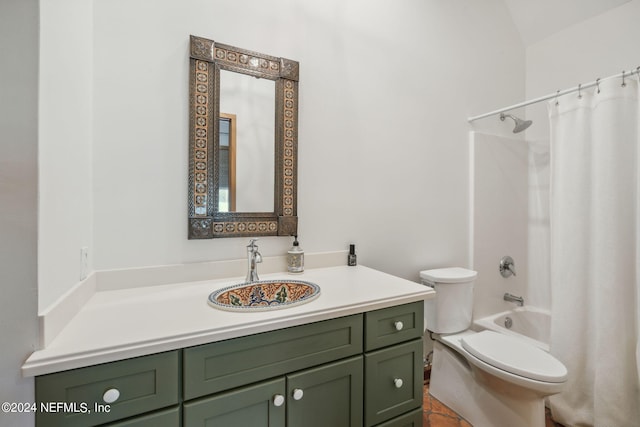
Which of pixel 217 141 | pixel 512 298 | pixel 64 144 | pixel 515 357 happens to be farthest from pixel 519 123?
pixel 64 144

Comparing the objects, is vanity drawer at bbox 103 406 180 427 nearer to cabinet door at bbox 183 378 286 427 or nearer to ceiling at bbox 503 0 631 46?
cabinet door at bbox 183 378 286 427

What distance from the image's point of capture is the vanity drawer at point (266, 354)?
0.88 metres

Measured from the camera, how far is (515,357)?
4.98 ft

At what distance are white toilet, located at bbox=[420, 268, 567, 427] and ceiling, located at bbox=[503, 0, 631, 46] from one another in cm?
212

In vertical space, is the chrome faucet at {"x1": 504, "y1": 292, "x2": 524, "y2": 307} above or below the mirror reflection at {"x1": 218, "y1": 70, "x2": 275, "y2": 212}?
below

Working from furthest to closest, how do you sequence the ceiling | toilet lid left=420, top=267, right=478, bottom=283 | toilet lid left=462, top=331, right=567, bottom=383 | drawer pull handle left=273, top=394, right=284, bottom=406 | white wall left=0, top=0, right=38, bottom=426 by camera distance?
the ceiling → toilet lid left=420, top=267, right=478, bottom=283 → toilet lid left=462, top=331, right=567, bottom=383 → drawer pull handle left=273, top=394, right=284, bottom=406 → white wall left=0, top=0, right=38, bottom=426

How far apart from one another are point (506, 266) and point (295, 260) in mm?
1814

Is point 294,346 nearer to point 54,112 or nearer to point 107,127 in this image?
point 54,112

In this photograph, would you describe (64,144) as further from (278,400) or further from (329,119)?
(329,119)

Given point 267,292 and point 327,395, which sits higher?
point 267,292

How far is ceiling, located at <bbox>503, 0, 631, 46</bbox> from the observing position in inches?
85.4

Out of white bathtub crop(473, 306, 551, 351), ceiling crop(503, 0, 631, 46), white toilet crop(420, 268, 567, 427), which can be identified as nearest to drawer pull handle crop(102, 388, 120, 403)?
white toilet crop(420, 268, 567, 427)

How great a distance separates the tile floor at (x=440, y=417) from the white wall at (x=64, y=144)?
1.86 metres

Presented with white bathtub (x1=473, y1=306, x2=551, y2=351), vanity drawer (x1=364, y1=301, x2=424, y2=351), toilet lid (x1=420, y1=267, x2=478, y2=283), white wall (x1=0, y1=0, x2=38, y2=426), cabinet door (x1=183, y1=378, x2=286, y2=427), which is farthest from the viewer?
white bathtub (x1=473, y1=306, x2=551, y2=351)
